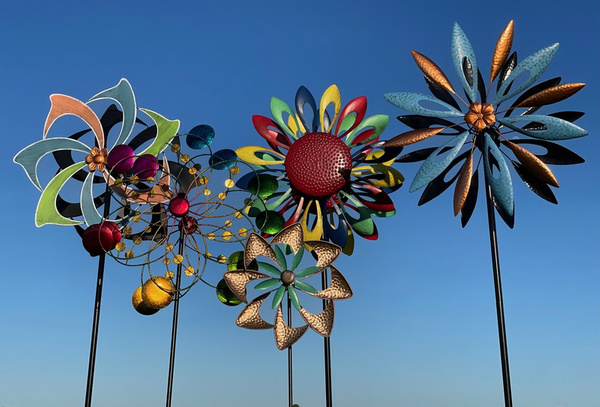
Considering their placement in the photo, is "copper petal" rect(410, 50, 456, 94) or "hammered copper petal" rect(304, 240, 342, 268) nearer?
"hammered copper petal" rect(304, 240, 342, 268)

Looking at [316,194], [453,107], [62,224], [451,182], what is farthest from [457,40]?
[62,224]

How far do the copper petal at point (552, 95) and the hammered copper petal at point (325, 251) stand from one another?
9.54 feet

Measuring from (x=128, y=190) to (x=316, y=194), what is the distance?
251 cm

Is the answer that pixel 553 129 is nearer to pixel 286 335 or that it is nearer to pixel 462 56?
pixel 462 56

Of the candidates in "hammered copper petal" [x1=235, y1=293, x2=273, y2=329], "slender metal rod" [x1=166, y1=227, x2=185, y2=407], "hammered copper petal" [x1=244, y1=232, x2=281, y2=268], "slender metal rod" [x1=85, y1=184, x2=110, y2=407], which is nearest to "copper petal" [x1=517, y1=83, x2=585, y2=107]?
"hammered copper petal" [x1=244, y1=232, x2=281, y2=268]

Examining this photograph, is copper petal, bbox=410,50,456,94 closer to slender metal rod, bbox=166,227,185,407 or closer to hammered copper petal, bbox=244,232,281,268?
hammered copper petal, bbox=244,232,281,268

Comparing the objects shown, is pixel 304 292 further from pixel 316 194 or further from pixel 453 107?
pixel 453 107

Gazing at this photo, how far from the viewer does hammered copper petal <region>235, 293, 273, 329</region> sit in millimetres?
8289

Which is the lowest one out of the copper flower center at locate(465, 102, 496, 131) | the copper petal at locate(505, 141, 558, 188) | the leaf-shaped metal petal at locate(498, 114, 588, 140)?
the copper petal at locate(505, 141, 558, 188)

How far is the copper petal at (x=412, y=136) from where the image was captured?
8219 mm

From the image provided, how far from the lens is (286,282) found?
27.6 feet

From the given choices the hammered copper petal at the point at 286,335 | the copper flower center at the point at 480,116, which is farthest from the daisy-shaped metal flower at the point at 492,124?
the hammered copper petal at the point at 286,335

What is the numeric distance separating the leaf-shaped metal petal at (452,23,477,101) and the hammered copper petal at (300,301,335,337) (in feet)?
10.7

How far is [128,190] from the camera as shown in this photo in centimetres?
863
